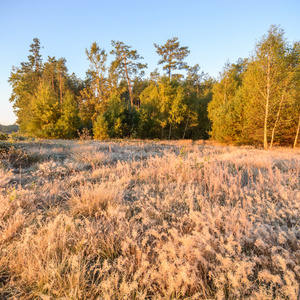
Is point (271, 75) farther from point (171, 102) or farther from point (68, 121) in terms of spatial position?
point (68, 121)

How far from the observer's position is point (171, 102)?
28.0 meters

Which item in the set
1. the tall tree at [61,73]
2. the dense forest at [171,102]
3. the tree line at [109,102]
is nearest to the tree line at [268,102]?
the dense forest at [171,102]

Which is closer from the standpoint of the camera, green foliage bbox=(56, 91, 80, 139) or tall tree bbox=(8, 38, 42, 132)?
green foliage bbox=(56, 91, 80, 139)

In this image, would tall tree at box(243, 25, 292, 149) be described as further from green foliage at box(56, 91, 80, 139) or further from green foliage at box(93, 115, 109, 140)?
green foliage at box(56, 91, 80, 139)

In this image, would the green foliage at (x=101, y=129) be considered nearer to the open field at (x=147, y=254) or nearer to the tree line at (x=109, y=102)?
the tree line at (x=109, y=102)

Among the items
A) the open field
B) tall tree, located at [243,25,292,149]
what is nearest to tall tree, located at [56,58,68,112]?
tall tree, located at [243,25,292,149]

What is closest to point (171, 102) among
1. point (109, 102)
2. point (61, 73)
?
point (109, 102)

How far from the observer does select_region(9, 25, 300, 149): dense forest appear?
16422 millimetres

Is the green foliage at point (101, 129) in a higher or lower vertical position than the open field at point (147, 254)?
higher

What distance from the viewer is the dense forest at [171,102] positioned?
53.9 ft

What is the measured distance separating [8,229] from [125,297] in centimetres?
161

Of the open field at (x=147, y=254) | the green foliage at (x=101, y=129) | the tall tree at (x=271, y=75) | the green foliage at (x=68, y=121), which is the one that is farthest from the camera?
the green foliage at (x=68, y=121)

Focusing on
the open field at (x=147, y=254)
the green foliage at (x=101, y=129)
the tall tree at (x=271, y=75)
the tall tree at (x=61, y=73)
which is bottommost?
the open field at (x=147, y=254)

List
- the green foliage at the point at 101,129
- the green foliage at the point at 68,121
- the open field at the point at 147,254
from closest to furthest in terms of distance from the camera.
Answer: the open field at the point at 147,254 < the green foliage at the point at 101,129 < the green foliage at the point at 68,121
